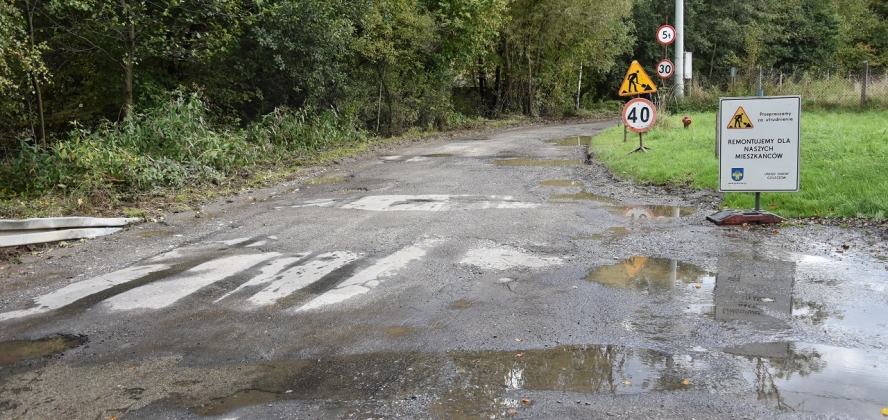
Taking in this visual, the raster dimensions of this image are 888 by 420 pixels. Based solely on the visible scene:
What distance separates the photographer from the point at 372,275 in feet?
23.1

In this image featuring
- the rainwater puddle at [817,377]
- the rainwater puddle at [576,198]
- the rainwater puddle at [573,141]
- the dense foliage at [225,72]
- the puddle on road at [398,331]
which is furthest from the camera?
the rainwater puddle at [573,141]

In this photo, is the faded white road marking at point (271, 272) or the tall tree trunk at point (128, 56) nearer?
the faded white road marking at point (271, 272)

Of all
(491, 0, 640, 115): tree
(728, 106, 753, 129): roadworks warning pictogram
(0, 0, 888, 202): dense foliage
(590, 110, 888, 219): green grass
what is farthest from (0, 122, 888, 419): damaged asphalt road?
(491, 0, 640, 115): tree

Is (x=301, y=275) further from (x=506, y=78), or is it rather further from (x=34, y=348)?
(x=506, y=78)

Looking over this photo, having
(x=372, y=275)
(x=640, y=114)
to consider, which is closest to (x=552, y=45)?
(x=640, y=114)

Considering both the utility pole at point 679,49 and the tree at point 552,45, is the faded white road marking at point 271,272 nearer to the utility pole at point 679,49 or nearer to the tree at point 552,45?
the utility pole at point 679,49

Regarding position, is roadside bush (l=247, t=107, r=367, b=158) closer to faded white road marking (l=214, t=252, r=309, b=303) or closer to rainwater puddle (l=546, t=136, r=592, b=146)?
rainwater puddle (l=546, t=136, r=592, b=146)

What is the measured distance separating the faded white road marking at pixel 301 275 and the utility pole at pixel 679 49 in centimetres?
2062

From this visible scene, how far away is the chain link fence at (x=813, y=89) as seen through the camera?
24.0m

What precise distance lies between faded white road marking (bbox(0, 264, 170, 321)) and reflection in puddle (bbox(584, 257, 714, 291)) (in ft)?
14.9

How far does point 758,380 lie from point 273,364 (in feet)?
10.2

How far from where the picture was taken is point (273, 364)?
15.8 feet

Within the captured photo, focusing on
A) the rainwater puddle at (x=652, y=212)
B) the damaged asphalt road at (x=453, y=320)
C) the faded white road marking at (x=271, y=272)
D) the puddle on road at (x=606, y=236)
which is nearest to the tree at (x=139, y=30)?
the damaged asphalt road at (x=453, y=320)

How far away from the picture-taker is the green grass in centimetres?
937
